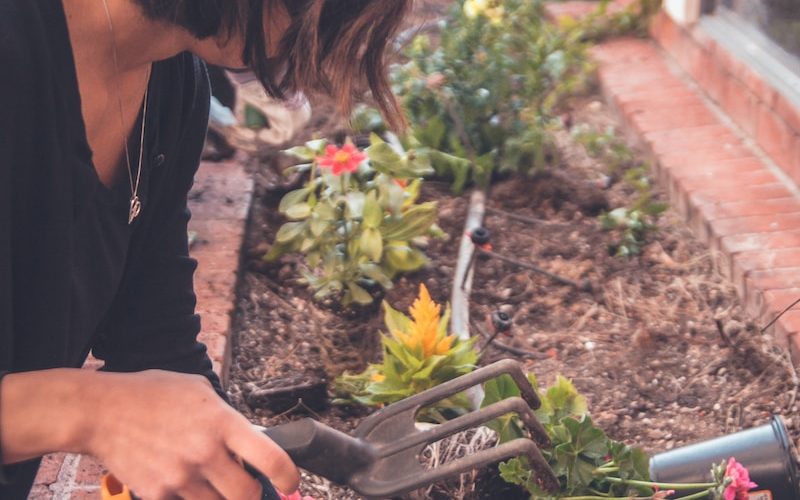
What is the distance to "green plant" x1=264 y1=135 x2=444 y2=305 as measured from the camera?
2723 mm

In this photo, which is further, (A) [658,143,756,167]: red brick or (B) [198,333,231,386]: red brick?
(A) [658,143,756,167]: red brick

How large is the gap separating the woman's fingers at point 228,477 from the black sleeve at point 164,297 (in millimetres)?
650

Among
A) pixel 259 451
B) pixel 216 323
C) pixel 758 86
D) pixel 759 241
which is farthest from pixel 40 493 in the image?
pixel 758 86

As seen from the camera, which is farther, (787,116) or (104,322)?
(787,116)

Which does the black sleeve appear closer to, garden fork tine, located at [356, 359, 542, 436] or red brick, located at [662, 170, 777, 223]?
garden fork tine, located at [356, 359, 542, 436]

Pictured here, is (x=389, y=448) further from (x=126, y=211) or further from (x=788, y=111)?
(x=788, y=111)

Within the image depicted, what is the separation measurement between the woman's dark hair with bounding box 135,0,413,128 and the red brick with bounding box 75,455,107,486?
2.95 ft

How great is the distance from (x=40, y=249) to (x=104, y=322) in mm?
Answer: 506

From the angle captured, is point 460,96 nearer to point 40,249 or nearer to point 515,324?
point 515,324

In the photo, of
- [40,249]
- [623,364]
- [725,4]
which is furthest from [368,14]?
[725,4]

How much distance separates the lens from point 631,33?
4.49m

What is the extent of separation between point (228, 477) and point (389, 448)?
312mm

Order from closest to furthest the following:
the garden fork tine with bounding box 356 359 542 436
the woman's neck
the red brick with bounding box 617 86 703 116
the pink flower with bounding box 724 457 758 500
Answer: the woman's neck < the garden fork tine with bounding box 356 359 542 436 < the pink flower with bounding box 724 457 758 500 < the red brick with bounding box 617 86 703 116

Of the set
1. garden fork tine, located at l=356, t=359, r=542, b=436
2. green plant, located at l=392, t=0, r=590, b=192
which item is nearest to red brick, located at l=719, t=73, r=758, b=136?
green plant, located at l=392, t=0, r=590, b=192
